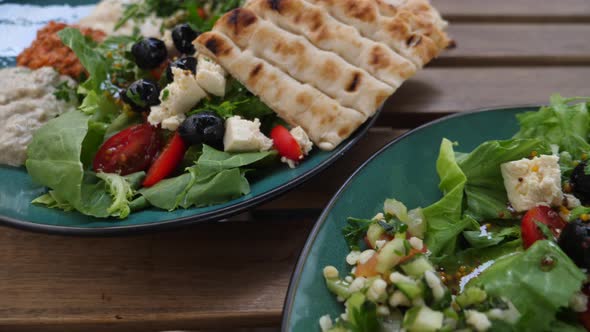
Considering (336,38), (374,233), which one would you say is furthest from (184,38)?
(374,233)

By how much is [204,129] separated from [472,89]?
1436 millimetres

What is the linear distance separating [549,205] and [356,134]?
0.72m

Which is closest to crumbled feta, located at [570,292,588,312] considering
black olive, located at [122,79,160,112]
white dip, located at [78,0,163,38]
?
black olive, located at [122,79,160,112]

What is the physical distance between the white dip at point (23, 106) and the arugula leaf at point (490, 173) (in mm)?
1584

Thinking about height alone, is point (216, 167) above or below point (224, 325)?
above

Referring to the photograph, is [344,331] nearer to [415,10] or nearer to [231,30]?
[231,30]

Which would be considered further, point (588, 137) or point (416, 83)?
point (416, 83)

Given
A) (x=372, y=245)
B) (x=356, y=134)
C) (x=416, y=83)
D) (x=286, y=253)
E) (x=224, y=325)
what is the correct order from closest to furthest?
(x=372, y=245) < (x=224, y=325) < (x=286, y=253) < (x=356, y=134) < (x=416, y=83)

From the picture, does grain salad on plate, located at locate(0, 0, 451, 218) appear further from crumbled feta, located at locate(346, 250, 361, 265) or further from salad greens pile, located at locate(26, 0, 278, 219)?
crumbled feta, located at locate(346, 250, 361, 265)

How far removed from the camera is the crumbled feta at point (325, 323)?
4.45ft

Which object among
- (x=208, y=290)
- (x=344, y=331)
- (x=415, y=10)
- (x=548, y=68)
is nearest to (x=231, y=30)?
(x=415, y=10)

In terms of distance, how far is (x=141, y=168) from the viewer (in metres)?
1.98

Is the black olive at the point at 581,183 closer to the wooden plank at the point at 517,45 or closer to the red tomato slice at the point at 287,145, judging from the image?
the red tomato slice at the point at 287,145

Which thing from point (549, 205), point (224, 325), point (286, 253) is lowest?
point (224, 325)
